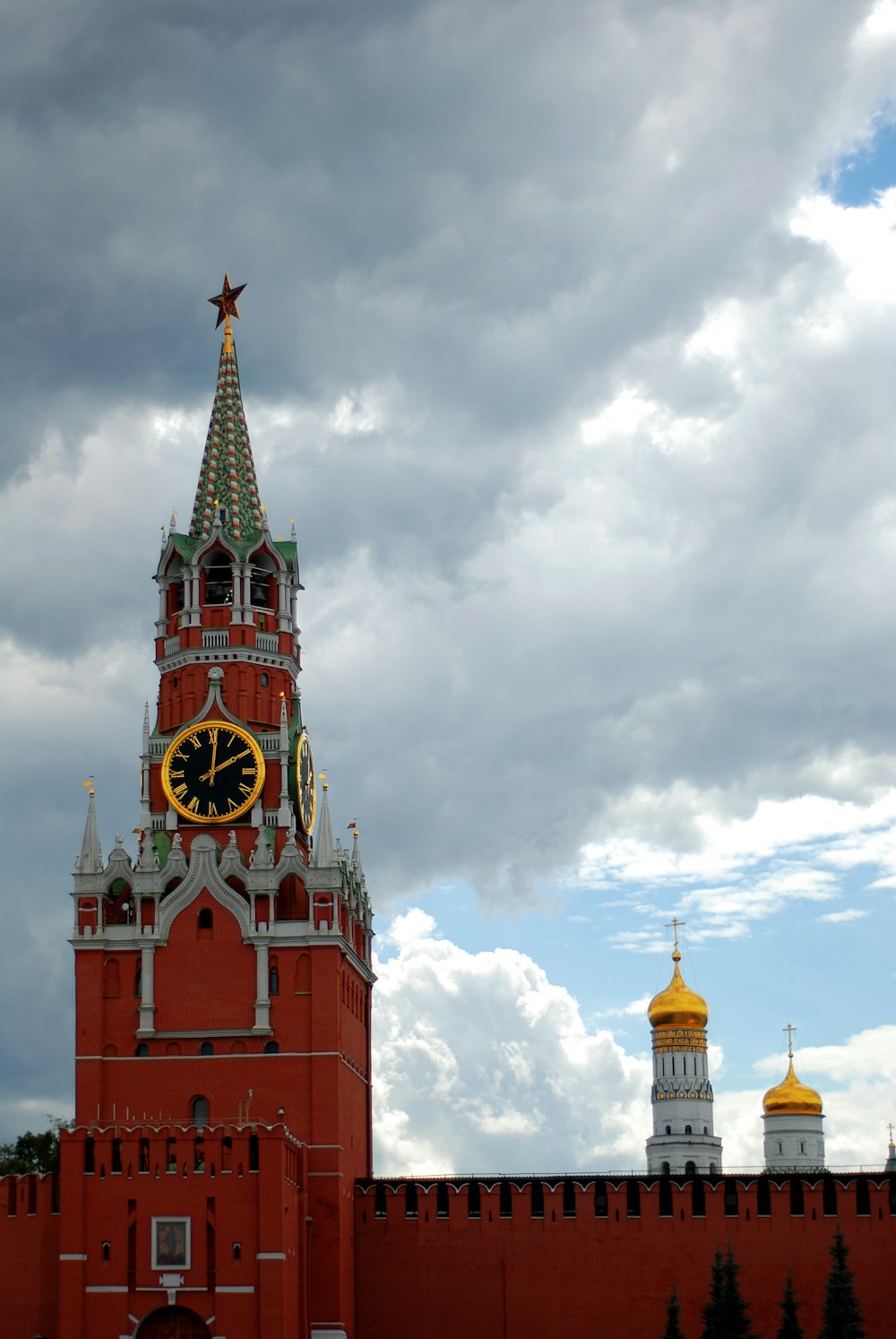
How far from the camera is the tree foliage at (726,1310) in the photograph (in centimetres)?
7375

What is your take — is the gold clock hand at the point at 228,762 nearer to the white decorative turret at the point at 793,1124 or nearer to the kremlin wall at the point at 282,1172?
the kremlin wall at the point at 282,1172

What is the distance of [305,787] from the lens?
8600cm

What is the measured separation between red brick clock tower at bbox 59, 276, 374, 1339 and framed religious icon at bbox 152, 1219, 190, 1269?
75 millimetres

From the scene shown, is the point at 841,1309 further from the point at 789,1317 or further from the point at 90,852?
the point at 90,852

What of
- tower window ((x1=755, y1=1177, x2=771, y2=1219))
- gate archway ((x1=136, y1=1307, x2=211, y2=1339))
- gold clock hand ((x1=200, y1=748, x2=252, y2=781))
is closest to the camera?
gate archway ((x1=136, y1=1307, x2=211, y2=1339))

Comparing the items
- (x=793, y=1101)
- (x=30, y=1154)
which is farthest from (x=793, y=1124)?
(x=30, y=1154)

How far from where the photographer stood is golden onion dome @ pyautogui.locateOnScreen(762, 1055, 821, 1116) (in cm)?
13375

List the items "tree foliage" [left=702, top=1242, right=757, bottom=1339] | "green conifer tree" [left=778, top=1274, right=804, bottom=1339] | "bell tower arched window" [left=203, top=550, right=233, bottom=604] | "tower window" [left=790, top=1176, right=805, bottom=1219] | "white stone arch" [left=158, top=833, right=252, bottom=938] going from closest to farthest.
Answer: "tree foliage" [left=702, top=1242, right=757, bottom=1339], "green conifer tree" [left=778, top=1274, right=804, bottom=1339], "tower window" [left=790, top=1176, right=805, bottom=1219], "white stone arch" [left=158, top=833, right=252, bottom=938], "bell tower arched window" [left=203, top=550, right=233, bottom=604]

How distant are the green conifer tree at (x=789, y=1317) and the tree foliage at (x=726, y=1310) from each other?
46.5 inches

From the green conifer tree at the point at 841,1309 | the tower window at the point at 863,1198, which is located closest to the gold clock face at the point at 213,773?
the tower window at the point at 863,1198

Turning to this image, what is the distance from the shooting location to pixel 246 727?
276ft

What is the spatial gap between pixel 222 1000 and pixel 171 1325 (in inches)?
486

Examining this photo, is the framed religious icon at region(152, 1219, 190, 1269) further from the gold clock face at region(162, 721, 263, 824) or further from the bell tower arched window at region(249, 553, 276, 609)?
the bell tower arched window at region(249, 553, 276, 609)

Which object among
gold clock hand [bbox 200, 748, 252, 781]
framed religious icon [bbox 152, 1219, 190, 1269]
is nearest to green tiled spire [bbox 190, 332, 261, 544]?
gold clock hand [bbox 200, 748, 252, 781]
